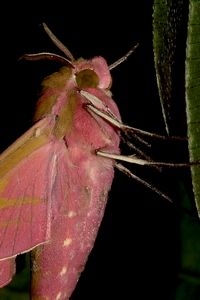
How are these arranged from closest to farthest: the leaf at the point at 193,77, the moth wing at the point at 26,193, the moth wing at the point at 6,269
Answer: the leaf at the point at 193,77
the moth wing at the point at 26,193
the moth wing at the point at 6,269

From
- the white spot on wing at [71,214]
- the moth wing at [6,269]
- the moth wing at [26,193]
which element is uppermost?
the moth wing at [26,193]

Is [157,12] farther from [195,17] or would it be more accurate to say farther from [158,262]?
[158,262]

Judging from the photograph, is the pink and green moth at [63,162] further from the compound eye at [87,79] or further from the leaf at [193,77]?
the leaf at [193,77]

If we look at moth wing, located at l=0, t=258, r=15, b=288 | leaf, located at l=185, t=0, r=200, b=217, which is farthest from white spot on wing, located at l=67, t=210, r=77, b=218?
leaf, located at l=185, t=0, r=200, b=217

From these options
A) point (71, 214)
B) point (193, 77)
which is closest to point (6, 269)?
point (71, 214)

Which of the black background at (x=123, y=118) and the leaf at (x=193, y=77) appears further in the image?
the black background at (x=123, y=118)

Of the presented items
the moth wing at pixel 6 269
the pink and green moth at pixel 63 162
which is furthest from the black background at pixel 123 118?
the moth wing at pixel 6 269
